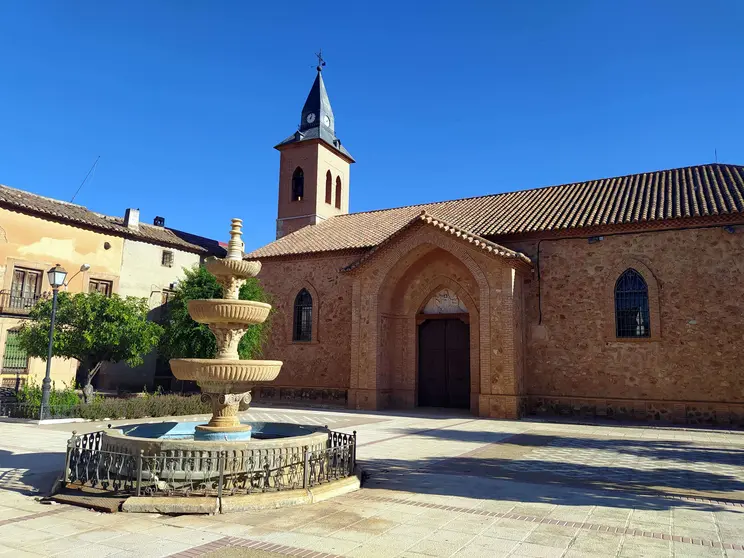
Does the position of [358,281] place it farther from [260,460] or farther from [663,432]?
[260,460]

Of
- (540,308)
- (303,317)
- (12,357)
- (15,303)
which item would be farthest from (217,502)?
(15,303)

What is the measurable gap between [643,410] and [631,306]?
133 inches

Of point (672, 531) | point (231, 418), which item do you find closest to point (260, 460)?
point (231, 418)

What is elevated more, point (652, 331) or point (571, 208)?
point (571, 208)

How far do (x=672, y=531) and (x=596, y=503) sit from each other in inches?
48.1

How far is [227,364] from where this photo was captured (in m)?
7.81

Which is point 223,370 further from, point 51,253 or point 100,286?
point 100,286

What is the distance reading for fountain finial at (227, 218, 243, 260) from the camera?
368 inches

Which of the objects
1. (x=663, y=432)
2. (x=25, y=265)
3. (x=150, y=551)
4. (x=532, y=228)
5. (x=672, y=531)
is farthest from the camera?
(x=25, y=265)

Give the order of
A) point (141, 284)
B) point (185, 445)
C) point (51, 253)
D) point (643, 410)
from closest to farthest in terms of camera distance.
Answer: point (185, 445)
point (643, 410)
point (51, 253)
point (141, 284)

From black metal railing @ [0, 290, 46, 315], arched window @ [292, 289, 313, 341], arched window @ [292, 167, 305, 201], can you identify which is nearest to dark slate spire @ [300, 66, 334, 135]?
arched window @ [292, 167, 305, 201]

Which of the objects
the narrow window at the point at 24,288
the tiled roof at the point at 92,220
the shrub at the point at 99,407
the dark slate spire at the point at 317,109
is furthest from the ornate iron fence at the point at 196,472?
the dark slate spire at the point at 317,109

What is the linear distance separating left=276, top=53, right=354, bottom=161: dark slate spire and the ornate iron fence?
26.6m

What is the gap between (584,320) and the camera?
60.5ft
